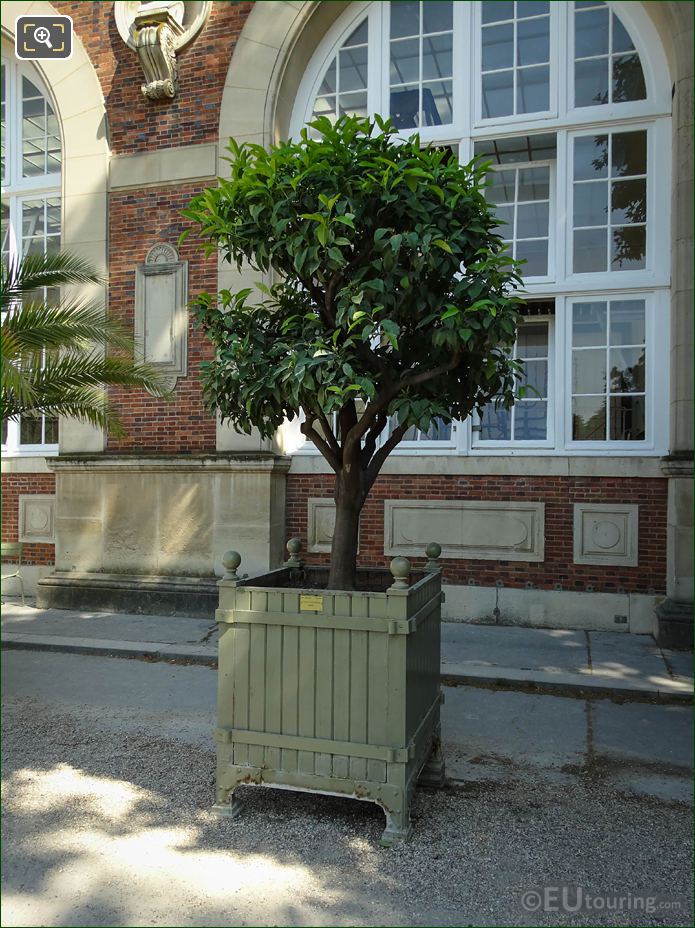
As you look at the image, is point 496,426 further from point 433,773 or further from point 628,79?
point 433,773

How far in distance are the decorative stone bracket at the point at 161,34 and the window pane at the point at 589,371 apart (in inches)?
260

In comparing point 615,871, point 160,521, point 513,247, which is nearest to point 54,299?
point 160,521

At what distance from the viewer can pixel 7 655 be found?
7.75 metres

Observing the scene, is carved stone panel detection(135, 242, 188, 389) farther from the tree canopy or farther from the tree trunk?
the tree trunk

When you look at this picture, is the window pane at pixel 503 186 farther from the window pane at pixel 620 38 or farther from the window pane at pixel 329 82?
the window pane at pixel 329 82

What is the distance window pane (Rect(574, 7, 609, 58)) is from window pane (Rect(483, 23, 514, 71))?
795 mm

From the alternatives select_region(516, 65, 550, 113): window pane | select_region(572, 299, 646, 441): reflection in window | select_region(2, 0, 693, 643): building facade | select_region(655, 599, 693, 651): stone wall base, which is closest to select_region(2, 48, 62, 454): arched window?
select_region(2, 0, 693, 643): building facade

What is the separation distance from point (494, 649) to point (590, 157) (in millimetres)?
6122

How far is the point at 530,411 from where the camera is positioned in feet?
30.2

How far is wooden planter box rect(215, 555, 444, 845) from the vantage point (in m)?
3.83

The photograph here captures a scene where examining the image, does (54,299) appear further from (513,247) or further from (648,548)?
(648,548)

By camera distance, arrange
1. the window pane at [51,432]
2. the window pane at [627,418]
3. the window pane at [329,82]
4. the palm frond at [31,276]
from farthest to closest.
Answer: the window pane at [51,432] < the window pane at [329,82] < the window pane at [627,418] < the palm frond at [31,276]

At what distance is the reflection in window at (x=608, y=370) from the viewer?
8.73 meters

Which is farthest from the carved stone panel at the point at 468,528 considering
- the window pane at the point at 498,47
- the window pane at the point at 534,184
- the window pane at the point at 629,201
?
the window pane at the point at 498,47
